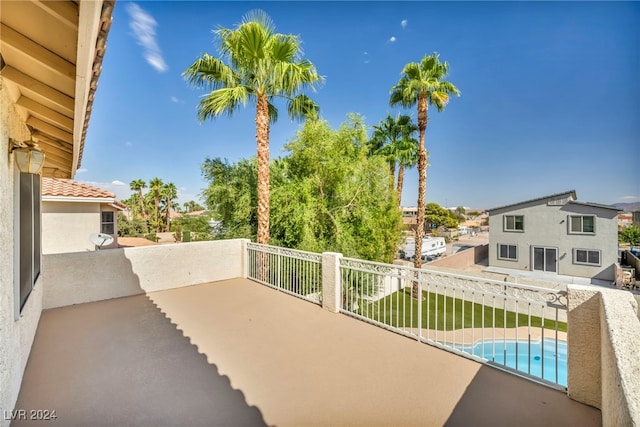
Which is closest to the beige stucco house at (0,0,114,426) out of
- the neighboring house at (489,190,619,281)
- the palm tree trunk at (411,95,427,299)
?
the palm tree trunk at (411,95,427,299)

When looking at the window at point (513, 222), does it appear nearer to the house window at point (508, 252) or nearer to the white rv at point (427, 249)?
the house window at point (508, 252)

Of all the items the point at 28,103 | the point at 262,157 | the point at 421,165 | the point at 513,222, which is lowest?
the point at 513,222

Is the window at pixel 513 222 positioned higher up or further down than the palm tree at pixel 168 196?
further down

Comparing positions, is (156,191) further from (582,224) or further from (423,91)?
(582,224)

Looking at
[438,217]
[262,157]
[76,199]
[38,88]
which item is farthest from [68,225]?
[438,217]

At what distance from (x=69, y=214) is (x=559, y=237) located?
2767cm

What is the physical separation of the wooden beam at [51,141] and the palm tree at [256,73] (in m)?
3.54

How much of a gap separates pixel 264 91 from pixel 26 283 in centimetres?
640

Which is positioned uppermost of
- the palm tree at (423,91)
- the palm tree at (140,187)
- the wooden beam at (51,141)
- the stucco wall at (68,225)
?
the palm tree at (423,91)

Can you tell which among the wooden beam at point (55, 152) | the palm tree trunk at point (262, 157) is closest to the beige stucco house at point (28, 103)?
the wooden beam at point (55, 152)

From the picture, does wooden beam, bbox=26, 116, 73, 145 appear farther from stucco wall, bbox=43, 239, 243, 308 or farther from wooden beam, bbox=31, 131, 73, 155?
stucco wall, bbox=43, 239, 243, 308

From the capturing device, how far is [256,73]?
7.39 metres

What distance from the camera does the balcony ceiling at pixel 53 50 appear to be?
1.40 m

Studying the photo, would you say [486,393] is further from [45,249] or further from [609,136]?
[609,136]
